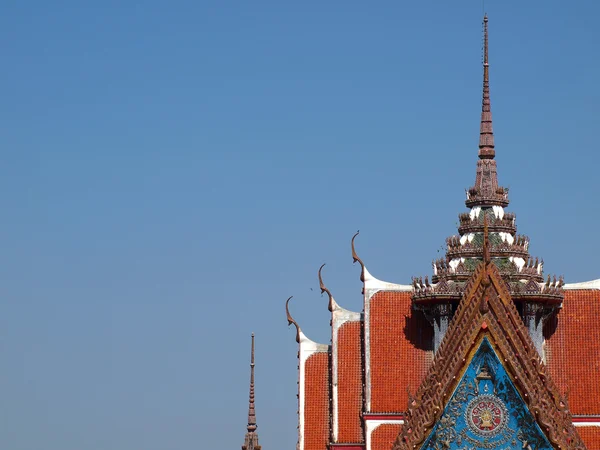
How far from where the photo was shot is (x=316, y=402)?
58469 millimetres

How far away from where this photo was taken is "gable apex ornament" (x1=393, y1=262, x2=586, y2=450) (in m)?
47.3

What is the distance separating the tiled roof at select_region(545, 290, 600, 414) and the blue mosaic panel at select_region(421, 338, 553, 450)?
356 inches

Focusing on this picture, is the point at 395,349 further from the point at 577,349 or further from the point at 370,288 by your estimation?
the point at 577,349

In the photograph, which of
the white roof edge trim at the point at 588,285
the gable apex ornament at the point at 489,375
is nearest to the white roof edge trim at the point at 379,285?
the white roof edge trim at the point at 588,285

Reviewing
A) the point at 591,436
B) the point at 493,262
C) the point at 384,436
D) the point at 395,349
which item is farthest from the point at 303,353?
the point at 591,436

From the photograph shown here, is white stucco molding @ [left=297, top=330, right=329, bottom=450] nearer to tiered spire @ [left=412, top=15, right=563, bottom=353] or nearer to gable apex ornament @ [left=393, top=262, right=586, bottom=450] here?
tiered spire @ [left=412, top=15, right=563, bottom=353]

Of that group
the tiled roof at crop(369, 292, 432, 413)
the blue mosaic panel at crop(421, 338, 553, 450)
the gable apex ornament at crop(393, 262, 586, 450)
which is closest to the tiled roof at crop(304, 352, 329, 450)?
the tiled roof at crop(369, 292, 432, 413)

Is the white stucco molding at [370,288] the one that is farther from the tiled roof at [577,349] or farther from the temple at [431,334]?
the tiled roof at [577,349]

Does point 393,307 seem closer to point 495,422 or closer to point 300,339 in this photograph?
point 300,339

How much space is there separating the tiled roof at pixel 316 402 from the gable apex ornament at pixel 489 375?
10.6m

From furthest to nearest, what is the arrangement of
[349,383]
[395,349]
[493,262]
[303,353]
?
[303,353]
[349,383]
[395,349]
[493,262]

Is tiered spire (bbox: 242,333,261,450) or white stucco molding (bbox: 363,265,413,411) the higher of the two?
white stucco molding (bbox: 363,265,413,411)

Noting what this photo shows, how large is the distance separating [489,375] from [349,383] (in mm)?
10560

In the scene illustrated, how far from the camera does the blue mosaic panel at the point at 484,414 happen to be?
1876 inches
